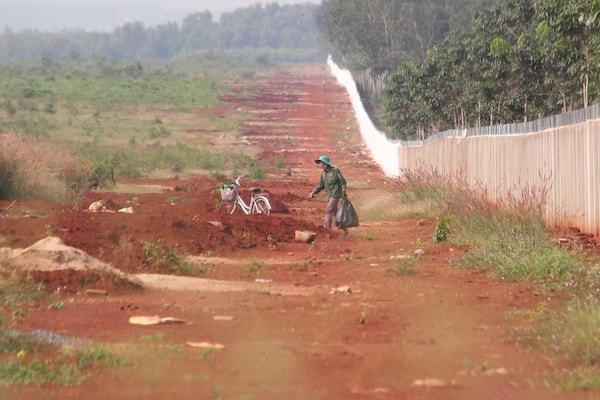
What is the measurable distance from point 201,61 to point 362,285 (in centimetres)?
15530

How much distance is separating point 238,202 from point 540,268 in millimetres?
11974

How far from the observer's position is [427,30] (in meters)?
76.7

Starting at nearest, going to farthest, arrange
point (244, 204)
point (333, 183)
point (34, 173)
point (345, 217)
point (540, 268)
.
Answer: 1. point (540, 268)
2. point (345, 217)
3. point (333, 183)
4. point (244, 204)
5. point (34, 173)

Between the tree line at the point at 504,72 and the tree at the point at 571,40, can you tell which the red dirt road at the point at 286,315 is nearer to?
the tree at the point at 571,40

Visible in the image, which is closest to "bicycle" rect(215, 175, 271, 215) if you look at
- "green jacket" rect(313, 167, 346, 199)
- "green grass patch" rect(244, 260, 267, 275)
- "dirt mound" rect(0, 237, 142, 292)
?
"green jacket" rect(313, 167, 346, 199)

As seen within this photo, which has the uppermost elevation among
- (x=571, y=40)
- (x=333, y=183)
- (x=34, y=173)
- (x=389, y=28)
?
(x=389, y=28)

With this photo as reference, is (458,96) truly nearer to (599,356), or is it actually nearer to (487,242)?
(487,242)

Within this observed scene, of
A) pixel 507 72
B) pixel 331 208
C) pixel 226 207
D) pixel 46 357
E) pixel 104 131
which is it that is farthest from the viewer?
pixel 104 131

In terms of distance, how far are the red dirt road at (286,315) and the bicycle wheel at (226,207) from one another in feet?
4.36

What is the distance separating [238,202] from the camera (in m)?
23.7

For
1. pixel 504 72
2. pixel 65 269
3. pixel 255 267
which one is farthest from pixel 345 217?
pixel 504 72

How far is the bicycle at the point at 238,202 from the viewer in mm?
23109

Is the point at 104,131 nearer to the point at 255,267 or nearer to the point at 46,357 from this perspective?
the point at 255,267

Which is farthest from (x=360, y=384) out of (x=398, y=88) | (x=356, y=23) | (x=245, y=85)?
(x=245, y=85)
